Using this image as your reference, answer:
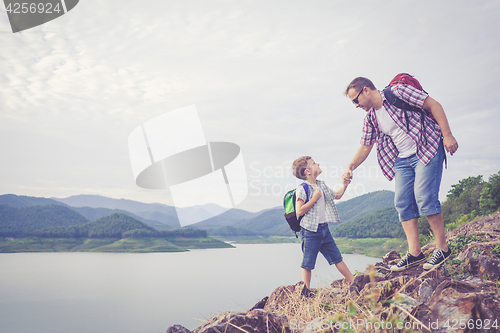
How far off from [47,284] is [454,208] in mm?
83374

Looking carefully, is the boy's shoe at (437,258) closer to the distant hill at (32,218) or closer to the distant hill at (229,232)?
the distant hill at (229,232)

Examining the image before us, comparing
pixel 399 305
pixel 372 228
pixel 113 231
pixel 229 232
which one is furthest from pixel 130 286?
pixel 399 305

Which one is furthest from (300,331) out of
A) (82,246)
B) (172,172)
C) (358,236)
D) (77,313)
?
(82,246)

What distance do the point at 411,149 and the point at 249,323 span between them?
8.68 feet

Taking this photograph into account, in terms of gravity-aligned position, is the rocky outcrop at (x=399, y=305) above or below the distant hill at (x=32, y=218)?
below

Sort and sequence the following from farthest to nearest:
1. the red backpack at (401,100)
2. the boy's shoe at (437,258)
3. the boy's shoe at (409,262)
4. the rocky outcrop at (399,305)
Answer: the boy's shoe at (409,262)
the red backpack at (401,100)
the boy's shoe at (437,258)
the rocky outcrop at (399,305)

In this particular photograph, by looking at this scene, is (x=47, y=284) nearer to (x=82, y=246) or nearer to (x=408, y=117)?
(x=82, y=246)

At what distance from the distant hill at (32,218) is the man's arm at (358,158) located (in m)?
143

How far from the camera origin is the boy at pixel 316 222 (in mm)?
4172

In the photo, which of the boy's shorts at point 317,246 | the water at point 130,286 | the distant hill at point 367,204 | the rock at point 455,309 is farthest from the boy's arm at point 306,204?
the distant hill at point 367,204

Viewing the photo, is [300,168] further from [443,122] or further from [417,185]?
[443,122]

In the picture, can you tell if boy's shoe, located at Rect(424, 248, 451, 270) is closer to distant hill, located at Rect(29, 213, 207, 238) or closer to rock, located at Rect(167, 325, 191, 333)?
rock, located at Rect(167, 325, 191, 333)

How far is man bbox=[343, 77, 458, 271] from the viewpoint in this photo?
3225mm

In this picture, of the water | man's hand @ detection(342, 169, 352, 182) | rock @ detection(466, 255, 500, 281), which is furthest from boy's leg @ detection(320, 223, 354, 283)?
the water
